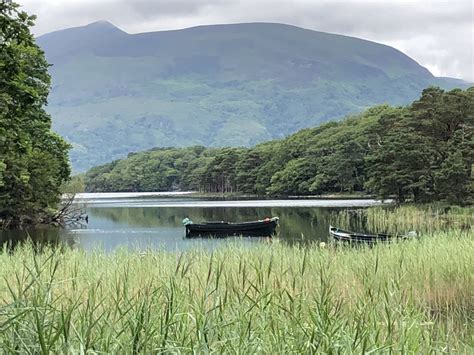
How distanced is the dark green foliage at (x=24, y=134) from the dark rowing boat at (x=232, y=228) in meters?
7.86

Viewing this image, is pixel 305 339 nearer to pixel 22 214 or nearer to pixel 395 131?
pixel 22 214

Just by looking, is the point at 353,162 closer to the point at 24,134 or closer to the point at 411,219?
the point at 411,219

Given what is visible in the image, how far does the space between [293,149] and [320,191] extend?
1201 centimetres

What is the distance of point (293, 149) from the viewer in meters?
84.6

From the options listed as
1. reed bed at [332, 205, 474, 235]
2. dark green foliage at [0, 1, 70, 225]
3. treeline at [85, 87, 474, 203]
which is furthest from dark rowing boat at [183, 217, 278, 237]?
treeline at [85, 87, 474, 203]

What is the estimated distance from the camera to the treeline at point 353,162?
3722 centimetres

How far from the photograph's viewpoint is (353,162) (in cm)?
6812

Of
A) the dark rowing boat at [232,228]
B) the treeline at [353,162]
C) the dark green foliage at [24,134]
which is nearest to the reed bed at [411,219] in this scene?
the treeline at [353,162]

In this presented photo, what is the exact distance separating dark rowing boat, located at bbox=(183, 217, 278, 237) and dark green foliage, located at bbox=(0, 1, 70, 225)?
25.8ft

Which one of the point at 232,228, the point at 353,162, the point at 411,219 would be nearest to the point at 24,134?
the point at 232,228

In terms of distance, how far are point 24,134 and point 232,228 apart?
17649 mm

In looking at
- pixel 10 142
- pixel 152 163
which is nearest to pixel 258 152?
pixel 152 163

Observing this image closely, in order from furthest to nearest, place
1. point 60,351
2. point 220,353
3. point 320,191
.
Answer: point 320,191
point 220,353
point 60,351

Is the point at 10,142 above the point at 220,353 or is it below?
above
